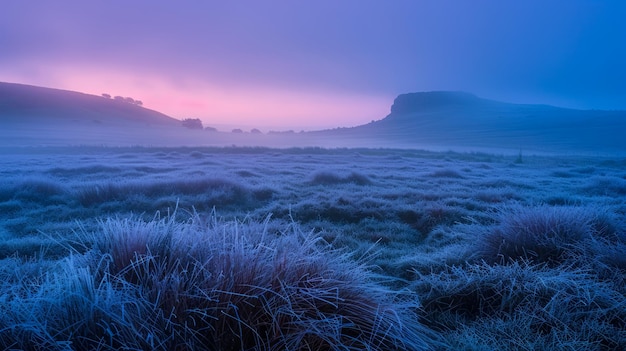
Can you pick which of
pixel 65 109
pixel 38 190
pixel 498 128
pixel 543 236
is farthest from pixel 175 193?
pixel 498 128

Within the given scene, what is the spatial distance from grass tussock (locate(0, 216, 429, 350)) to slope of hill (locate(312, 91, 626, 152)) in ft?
271

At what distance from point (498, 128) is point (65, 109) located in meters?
126

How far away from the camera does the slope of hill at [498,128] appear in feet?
288

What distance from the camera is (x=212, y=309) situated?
194 centimetres

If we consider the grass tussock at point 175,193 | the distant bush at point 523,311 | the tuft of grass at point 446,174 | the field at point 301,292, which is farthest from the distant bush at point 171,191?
the tuft of grass at point 446,174

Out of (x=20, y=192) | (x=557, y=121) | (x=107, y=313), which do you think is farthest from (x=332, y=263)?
(x=557, y=121)

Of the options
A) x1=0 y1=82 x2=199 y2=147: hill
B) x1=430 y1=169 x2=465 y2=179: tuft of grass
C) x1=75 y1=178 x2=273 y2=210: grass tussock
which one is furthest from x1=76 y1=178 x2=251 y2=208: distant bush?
x1=0 y1=82 x2=199 y2=147: hill

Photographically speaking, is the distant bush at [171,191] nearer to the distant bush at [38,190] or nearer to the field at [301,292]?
the distant bush at [38,190]

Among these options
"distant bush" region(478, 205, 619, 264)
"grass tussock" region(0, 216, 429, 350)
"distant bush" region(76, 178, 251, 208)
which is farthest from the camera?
"distant bush" region(76, 178, 251, 208)

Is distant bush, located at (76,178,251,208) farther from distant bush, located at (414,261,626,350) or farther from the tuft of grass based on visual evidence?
the tuft of grass

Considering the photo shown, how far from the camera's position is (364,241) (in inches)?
234

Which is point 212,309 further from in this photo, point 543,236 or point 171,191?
point 171,191

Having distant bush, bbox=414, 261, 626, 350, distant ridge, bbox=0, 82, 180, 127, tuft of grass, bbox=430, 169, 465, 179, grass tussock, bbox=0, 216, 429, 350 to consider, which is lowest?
tuft of grass, bbox=430, 169, 465, 179

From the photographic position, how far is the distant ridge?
71456mm
